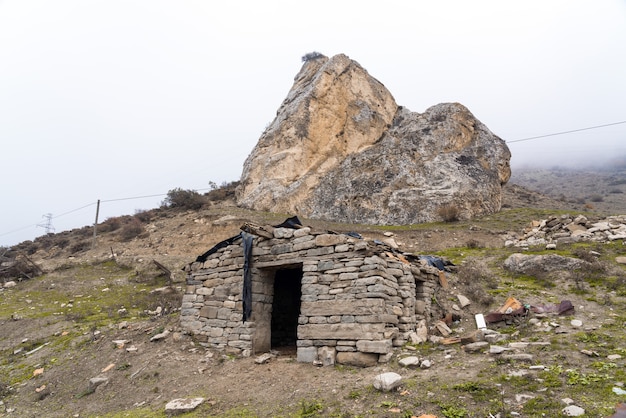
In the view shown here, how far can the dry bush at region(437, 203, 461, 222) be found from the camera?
75.7 feet

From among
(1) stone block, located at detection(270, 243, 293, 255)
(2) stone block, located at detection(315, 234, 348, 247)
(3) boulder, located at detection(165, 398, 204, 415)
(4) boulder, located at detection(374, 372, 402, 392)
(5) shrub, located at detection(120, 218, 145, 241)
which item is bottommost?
(3) boulder, located at detection(165, 398, 204, 415)

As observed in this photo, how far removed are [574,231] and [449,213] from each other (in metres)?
9.40

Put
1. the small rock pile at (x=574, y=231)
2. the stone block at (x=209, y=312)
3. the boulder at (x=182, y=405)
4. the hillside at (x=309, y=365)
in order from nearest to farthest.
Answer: the hillside at (x=309, y=365) → the boulder at (x=182, y=405) → the stone block at (x=209, y=312) → the small rock pile at (x=574, y=231)

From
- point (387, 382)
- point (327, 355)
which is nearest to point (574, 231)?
point (327, 355)

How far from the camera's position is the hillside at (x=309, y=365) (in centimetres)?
490

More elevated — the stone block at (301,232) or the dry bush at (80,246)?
the stone block at (301,232)

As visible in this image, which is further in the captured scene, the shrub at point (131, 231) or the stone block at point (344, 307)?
the shrub at point (131, 231)

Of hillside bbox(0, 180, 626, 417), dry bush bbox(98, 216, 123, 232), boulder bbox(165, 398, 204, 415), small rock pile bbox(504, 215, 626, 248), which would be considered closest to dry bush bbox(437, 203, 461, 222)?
small rock pile bbox(504, 215, 626, 248)

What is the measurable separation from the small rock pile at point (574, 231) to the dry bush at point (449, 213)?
6.85 meters

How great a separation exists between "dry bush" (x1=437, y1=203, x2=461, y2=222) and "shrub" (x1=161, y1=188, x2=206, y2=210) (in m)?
16.8

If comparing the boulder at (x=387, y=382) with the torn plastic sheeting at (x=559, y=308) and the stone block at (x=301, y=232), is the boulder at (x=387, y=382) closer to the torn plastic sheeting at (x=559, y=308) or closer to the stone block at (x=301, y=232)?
the stone block at (x=301, y=232)

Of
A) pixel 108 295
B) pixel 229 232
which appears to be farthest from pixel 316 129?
pixel 108 295

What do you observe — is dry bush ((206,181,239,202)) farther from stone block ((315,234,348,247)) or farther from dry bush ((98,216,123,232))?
stone block ((315,234,348,247))

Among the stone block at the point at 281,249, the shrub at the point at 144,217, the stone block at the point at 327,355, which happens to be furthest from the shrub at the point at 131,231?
the stone block at the point at 327,355
